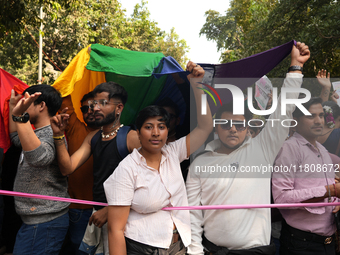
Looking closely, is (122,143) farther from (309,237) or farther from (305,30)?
(305,30)

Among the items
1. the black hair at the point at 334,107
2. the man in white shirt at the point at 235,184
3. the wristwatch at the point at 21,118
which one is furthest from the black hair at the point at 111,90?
the black hair at the point at 334,107

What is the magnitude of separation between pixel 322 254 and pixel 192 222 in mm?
1047

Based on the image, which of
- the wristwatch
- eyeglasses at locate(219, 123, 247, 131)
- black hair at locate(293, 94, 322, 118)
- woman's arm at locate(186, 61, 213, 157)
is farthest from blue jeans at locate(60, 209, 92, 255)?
black hair at locate(293, 94, 322, 118)

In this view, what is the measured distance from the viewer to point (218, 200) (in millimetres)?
2361

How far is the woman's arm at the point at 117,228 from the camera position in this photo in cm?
201

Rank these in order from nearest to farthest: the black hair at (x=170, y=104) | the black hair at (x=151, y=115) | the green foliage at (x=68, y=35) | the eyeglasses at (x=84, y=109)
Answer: the black hair at (x=151, y=115)
the eyeglasses at (x=84, y=109)
the black hair at (x=170, y=104)
the green foliage at (x=68, y=35)

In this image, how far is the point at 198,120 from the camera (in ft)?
8.16

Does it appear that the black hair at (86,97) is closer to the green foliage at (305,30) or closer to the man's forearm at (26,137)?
the man's forearm at (26,137)

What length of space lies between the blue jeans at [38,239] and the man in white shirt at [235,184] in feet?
3.48

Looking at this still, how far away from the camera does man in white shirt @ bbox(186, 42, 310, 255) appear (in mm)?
2275

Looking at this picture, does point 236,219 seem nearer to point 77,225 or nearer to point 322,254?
point 322,254

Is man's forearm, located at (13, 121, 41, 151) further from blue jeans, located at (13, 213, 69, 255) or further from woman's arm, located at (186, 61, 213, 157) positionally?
woman's arm, located at (186, 61, 213, 157)

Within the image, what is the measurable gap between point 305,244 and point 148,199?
1.32 m

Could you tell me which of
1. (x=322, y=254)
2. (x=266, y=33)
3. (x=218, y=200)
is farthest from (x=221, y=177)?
(x=266, y=33)
